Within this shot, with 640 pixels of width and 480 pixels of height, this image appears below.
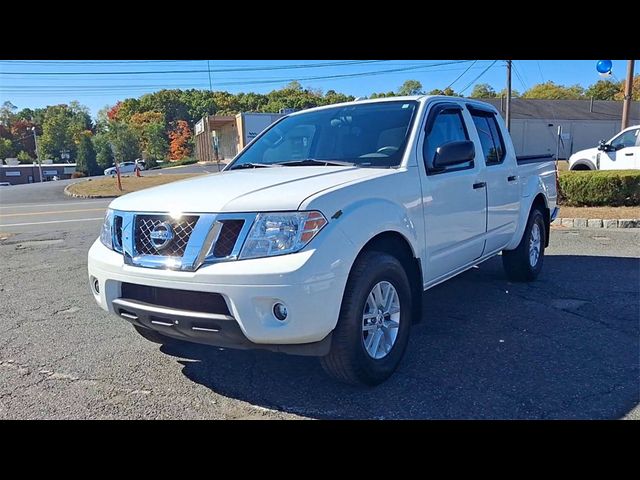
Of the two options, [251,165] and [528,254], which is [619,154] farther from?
[251,165]

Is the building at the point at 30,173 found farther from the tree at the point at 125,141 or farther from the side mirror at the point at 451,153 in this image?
the side mirror at the point at 451,153

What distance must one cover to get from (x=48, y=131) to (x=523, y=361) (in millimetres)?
107638

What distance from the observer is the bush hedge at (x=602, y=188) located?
10570mm

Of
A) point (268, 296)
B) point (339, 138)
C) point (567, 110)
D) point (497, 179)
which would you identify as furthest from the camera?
point (567, 110)

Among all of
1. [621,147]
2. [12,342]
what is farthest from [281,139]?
[621,147]

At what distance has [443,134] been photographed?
4160 mm

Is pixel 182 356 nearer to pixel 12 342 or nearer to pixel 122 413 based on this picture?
pixel 122 413

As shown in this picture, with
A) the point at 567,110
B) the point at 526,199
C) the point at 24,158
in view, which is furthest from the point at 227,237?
the point at 24,158

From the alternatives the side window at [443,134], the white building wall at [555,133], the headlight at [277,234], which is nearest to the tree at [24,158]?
the white building wall at [555,133]

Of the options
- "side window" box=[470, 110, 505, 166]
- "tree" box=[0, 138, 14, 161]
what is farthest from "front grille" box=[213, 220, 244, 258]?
"tree" box=[0, 138, 14, 161]

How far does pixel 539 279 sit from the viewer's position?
578cm

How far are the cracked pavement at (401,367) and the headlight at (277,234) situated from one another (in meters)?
1.03

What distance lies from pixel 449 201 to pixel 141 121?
9478cm

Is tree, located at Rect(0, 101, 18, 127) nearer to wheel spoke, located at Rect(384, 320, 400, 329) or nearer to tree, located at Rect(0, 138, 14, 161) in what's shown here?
tree, located at Rect(0, 138, 14, 161)
